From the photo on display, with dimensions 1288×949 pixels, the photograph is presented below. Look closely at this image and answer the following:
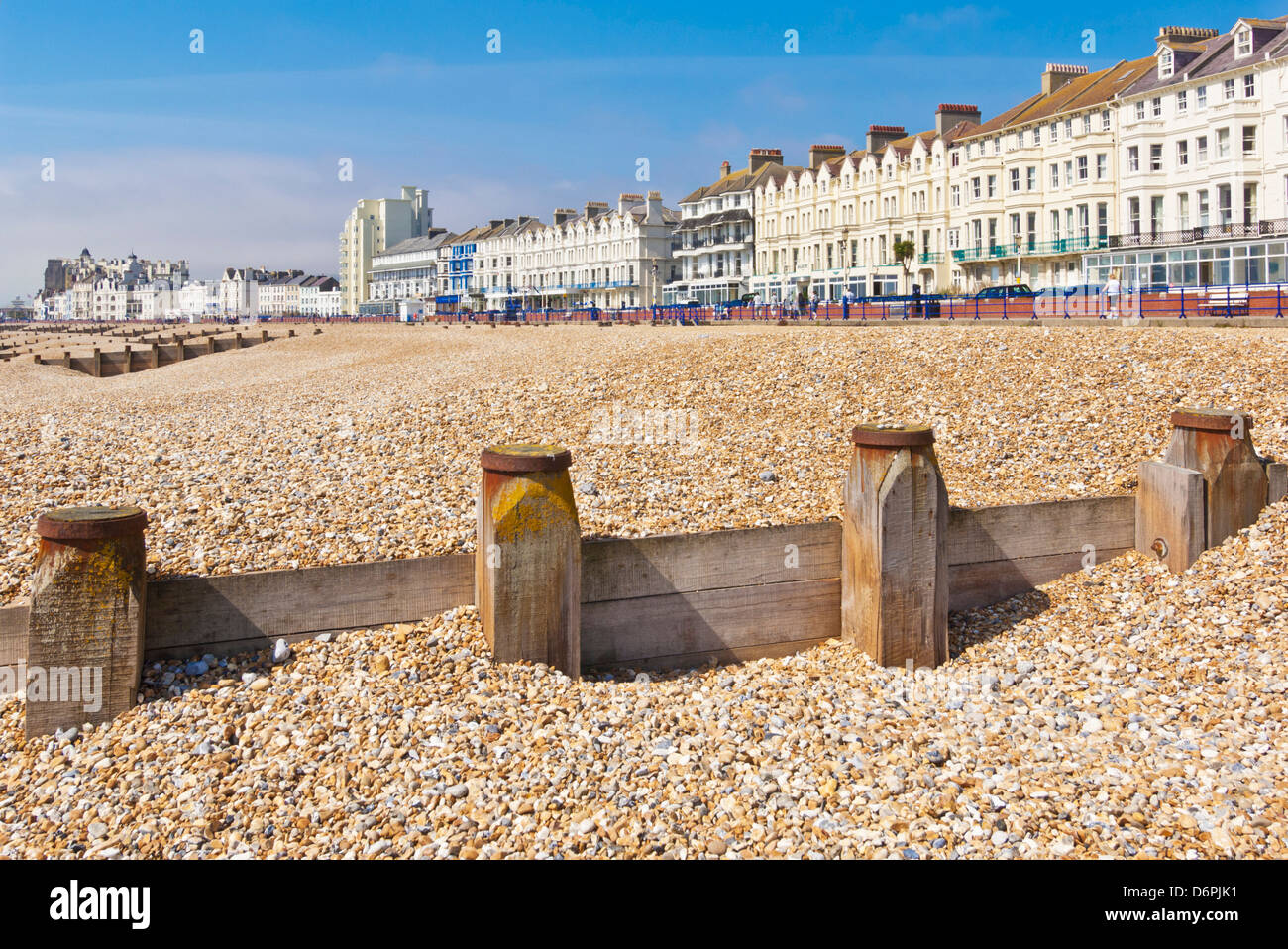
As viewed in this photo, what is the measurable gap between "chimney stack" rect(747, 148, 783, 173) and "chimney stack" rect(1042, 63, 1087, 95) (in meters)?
29.9

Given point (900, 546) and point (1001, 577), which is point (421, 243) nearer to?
point (1001, 577)

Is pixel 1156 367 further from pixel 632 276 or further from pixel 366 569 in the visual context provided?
pixel 632 276

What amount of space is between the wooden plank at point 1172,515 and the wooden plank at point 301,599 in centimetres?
547

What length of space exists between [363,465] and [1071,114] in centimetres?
4985

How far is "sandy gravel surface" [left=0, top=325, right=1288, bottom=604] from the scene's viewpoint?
28.6 ft

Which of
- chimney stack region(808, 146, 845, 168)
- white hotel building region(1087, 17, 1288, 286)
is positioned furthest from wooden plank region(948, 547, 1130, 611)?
chimney stack region(808, 146, 845, 168)

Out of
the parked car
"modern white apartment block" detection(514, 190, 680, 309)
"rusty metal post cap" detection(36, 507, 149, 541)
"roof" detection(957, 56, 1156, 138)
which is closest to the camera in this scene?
"rusty metal post cap" detection(36, 507, 149, 541)

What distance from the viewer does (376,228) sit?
162 meters

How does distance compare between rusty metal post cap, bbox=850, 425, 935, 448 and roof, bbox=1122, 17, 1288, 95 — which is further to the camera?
roof, bbox=1122, 17, 1288, 95

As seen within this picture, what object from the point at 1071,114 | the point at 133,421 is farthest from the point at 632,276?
the point at 133,421

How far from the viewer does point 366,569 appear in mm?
6836

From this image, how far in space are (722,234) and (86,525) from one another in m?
82.4

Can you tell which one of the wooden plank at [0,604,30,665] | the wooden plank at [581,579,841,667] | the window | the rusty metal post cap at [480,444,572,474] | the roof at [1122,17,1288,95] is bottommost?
the wooden plank at [581,579,841,667]

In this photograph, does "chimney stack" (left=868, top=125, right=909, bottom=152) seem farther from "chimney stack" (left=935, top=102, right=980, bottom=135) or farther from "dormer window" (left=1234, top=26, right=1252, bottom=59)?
"dormer window" (left=1234, top=26, right=1252, bottom=59)
